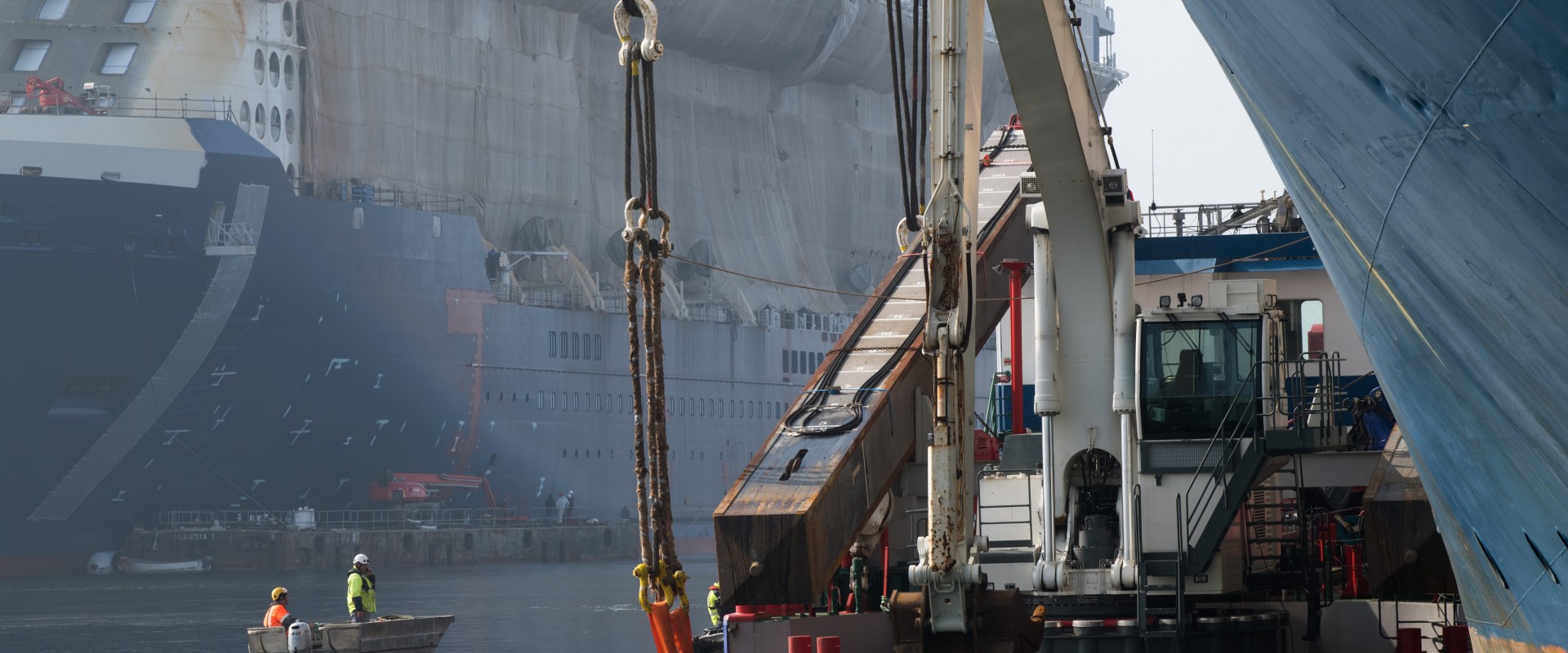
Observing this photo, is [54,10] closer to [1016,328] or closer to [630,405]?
[630,405]

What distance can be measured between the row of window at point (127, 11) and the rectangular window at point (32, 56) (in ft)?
2.84

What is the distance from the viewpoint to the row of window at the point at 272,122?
60344 millimetres

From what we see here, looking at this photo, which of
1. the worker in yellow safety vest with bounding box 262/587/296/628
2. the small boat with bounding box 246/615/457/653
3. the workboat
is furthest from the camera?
the workboat

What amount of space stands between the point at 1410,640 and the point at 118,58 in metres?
53.7

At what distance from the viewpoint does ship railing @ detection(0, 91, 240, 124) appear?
184ft

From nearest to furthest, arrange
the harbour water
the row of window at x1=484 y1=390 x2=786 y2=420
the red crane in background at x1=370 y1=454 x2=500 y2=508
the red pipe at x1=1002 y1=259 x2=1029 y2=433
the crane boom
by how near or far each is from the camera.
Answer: the crane boom → the red pipe at x1=1002 y1=259 x2=1029 y2=433 → the harbour water → the red crane in background at x1=370 y1=454 x2=500 y2=508 → the row of window at x1=484 y1=390 x2=786 y2=420

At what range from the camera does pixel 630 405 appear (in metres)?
74.4

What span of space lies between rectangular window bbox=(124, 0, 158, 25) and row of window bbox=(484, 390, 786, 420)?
17.5 meters

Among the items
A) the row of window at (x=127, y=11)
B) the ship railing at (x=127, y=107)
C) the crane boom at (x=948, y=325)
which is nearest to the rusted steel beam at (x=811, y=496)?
the crane boom at (x=948, y=325)

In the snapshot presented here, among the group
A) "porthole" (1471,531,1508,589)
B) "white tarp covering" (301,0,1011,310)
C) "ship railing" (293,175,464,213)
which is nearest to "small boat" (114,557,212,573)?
"ship railing" (293,175,464,213)

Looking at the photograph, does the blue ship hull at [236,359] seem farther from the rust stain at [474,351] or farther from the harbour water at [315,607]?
the harbour water at [315,607]

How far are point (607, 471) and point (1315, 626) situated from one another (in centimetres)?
5903

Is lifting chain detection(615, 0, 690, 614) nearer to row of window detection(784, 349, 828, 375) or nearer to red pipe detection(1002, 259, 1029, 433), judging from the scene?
red pipe detection(1002, 259, 1029, 433)

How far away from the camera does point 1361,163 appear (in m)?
7.26
